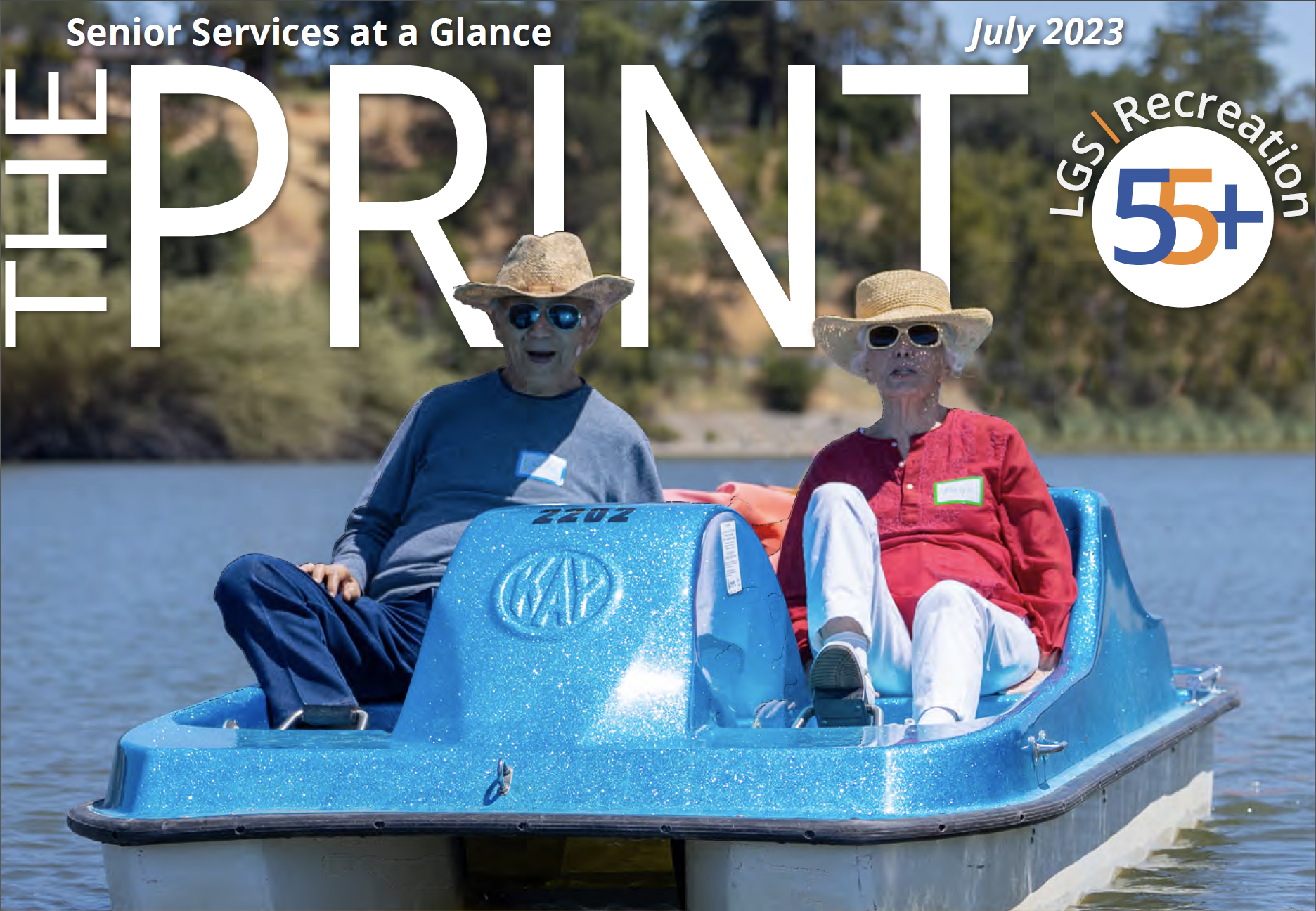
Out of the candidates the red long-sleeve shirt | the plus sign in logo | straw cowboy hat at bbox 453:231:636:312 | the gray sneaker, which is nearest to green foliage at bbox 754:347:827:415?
the plus sign in logo

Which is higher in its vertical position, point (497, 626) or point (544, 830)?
point (497, 626)

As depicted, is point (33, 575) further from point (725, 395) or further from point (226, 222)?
point (725, 395)

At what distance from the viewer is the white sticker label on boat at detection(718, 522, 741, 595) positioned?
18.2 feet

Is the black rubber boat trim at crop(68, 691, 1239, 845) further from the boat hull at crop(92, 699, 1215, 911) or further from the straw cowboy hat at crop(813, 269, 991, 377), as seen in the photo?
the straw cowboy hat at crop(813, 269, 991, 377)

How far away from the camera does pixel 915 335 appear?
20.0 ft

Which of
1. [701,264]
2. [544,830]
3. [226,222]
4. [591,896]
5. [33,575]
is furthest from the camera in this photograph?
[701,264]

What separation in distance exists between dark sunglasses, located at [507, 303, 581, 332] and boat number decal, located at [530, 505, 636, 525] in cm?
73

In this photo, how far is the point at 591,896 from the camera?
18.8 ft

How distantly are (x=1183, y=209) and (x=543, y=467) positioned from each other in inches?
510

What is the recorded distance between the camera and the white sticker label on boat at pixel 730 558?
5562 mm

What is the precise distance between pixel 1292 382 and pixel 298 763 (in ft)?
130

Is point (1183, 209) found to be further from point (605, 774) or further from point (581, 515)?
point (605, 774)

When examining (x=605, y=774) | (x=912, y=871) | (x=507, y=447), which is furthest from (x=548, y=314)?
(x=912, y=871)

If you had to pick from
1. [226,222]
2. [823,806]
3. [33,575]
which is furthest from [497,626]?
[33,575]
